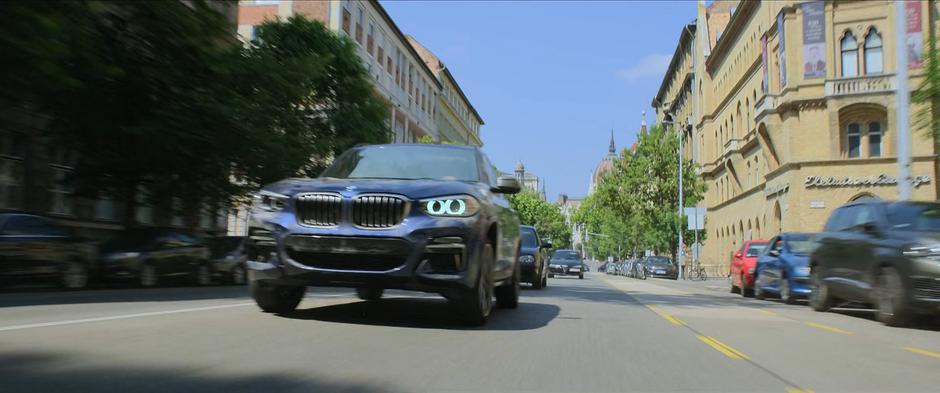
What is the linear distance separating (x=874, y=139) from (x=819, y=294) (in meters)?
29.0

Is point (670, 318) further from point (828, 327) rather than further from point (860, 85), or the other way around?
point (860, 85)

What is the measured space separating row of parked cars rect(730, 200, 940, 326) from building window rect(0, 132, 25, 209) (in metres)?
19.5

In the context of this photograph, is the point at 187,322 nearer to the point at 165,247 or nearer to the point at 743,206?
the point at 165,247

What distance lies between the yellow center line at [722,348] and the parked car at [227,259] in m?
13.3

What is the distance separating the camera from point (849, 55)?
3797 centimetres

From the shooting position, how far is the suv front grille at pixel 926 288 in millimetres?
8969

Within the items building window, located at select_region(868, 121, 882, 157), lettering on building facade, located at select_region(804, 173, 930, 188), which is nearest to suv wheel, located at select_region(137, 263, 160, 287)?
lettering on building facade, located at select_region(804, 173, 930, 188)

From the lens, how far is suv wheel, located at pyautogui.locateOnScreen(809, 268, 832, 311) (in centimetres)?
1226

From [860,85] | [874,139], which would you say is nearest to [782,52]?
[860,85]

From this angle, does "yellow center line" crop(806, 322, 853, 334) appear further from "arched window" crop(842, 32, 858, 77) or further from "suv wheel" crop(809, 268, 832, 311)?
"arched window" crop(842, 32, 858, 77)

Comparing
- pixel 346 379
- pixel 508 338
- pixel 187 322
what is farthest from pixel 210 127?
pixel 346 379

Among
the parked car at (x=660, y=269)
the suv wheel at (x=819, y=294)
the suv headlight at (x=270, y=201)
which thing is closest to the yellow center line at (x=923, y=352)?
the suv wheel at (x=819, y=294)

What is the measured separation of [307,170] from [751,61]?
36.2 metres

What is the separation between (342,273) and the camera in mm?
6488
